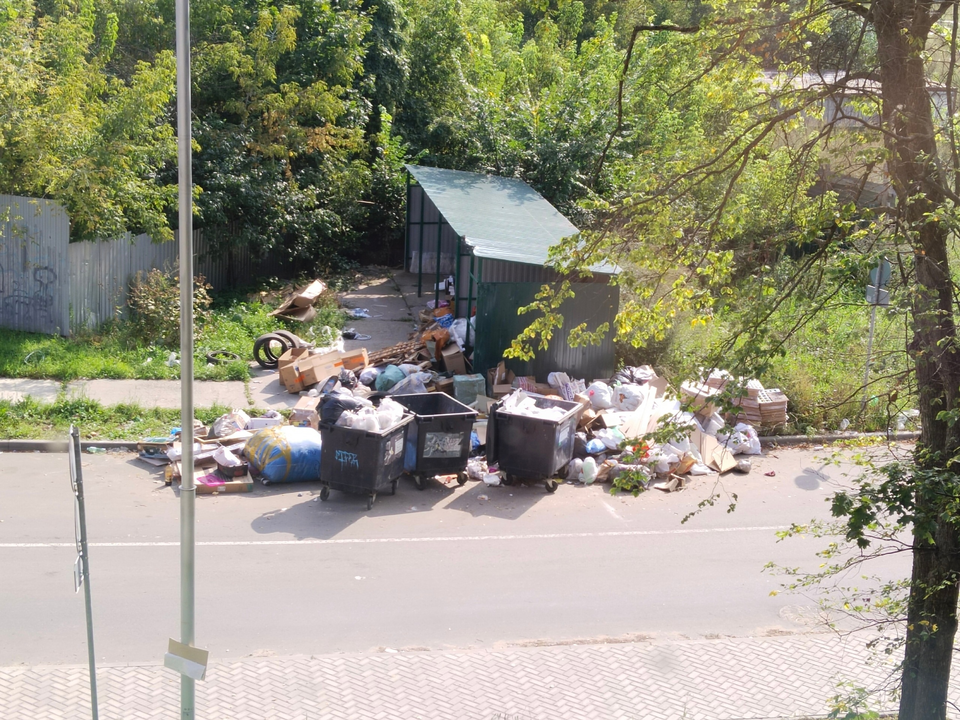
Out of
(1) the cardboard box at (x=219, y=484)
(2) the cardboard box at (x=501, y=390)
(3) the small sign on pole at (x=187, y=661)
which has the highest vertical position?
(3) the small sign on pole at (x=187, y=661)

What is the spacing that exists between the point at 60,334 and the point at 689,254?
12.7 m

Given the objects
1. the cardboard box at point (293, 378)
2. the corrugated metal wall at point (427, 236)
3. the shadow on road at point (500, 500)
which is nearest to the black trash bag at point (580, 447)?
the shadow on road at point (500, 500)

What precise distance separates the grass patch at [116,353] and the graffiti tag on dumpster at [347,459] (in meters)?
4.87

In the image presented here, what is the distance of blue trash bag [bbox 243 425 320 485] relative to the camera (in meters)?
12.0

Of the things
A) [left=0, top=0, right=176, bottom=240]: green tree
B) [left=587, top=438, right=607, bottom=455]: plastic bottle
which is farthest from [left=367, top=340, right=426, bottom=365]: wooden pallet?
[left=0, top=0, right=176, bottom=240]: green tree

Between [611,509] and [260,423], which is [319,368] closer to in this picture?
[260,423]

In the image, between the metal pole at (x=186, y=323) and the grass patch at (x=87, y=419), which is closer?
the metal pole at (x=186, y=323)

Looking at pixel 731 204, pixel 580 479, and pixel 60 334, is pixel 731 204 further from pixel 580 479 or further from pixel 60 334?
pixel 60 334

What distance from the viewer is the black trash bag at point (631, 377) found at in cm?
1548

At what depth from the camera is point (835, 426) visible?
1552 cm

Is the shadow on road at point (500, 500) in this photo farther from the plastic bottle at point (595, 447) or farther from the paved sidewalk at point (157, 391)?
the paved sidewalk at point (157, 391)

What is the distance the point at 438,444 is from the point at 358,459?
1169 mm

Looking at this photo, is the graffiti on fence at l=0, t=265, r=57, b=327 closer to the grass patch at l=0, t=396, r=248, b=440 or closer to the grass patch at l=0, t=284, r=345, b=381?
the grass patch at l=0, t=284, r=345, b=381

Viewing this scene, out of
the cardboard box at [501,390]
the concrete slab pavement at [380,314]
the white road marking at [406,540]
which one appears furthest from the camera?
the concrete slab pavement at [380,314]
